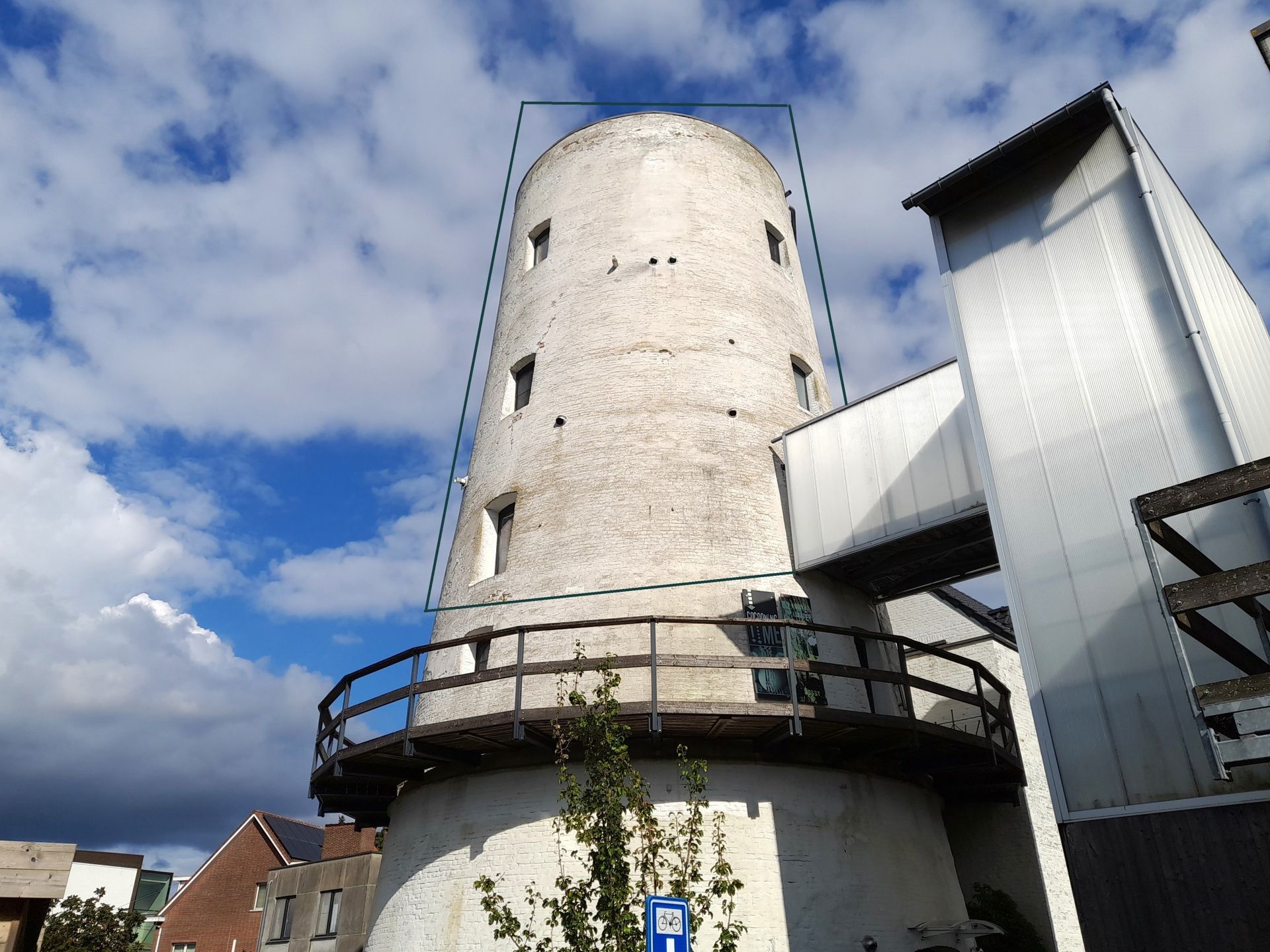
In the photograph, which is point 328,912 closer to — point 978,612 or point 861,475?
point 978,612

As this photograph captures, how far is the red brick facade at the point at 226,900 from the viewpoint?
1542 inches

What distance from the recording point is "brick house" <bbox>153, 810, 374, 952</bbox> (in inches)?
1532

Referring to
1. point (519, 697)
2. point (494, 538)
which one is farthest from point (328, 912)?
point (519, 697)

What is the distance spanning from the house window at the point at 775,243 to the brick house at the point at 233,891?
28945 millimetres

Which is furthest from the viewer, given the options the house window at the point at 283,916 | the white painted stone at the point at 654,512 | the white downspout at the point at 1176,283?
the house window at the point at 283,916

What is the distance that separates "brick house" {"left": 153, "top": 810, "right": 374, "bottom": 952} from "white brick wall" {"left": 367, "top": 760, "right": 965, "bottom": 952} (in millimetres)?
27015

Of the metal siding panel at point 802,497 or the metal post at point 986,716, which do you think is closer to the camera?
the metal post at point 986,716

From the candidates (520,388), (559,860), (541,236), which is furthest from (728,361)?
(559,860)

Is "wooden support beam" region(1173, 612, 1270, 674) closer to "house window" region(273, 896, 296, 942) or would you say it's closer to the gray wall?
the gray wall

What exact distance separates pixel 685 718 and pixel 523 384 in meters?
8.96

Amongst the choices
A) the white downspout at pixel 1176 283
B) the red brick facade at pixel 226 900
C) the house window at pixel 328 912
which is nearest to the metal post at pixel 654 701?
the white downspout at pixel 1176 283

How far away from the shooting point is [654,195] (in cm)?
2050

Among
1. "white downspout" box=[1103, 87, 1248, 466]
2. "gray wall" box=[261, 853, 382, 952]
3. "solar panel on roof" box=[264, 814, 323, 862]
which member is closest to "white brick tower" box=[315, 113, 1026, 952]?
"white downspout" box=[1103, 87, 1248, 466]

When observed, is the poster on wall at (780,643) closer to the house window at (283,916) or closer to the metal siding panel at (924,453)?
the metal siding panel at (924,453)
